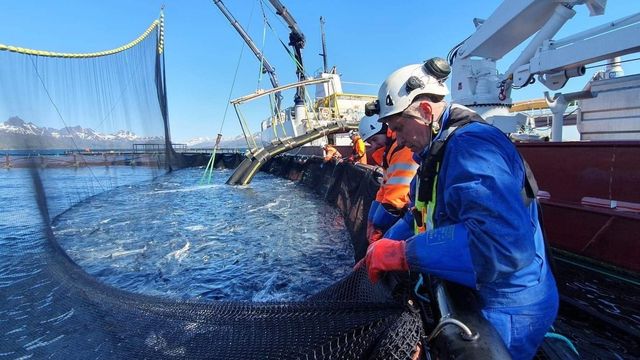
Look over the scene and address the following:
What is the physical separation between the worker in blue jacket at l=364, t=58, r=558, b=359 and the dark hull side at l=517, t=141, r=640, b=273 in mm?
3573

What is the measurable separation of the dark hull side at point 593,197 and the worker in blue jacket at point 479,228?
11.7 ft

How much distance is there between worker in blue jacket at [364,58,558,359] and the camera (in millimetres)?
1243

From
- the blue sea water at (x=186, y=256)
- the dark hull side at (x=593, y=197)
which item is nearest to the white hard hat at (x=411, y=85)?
the blue sea water at (x=186, y=256)

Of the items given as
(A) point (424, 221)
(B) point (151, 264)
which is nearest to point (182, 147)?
(B) point (151, 264)

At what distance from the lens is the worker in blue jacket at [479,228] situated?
124 cm

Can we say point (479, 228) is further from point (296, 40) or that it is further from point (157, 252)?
point (296, 40)

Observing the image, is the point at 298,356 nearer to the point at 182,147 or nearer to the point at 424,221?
the point at 424,221

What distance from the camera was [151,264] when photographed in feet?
19.1

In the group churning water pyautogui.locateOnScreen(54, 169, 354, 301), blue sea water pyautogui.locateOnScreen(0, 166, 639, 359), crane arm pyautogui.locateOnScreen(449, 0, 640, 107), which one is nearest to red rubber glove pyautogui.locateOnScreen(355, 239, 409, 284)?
blue sea water pyautogui.locateOnScreen(0, 166, 639, 359)

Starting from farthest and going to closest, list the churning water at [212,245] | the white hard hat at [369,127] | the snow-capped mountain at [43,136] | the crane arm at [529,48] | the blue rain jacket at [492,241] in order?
the snow-capped mountain at [43,136], the crane arm at [529,48], the churning water at [212,245], the white hard hat at [369,127], the blue rain jacket at [492,241]

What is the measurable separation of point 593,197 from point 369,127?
122 inches

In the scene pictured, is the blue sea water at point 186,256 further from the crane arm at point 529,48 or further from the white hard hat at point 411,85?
the crane arm at point 529,48

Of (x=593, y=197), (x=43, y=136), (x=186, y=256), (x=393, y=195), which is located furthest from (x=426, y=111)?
(x=43, y=136)

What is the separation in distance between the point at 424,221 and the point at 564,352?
840 millimetres
